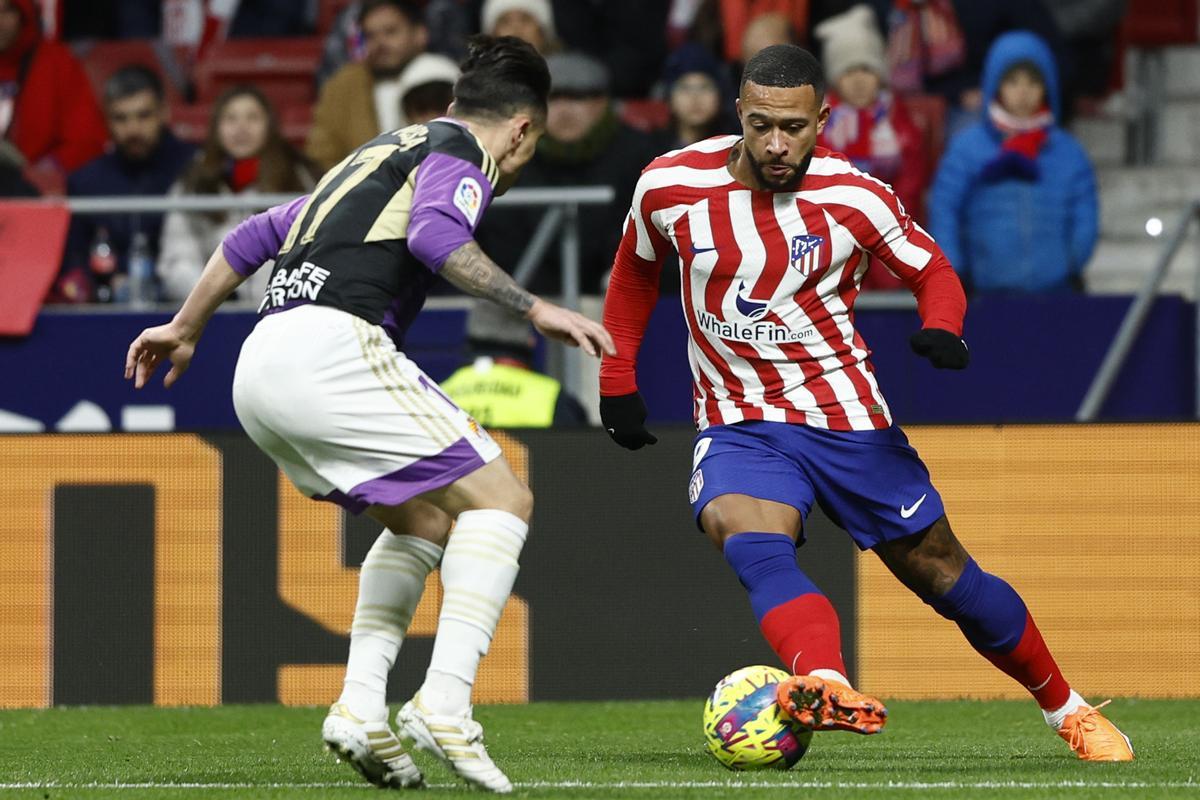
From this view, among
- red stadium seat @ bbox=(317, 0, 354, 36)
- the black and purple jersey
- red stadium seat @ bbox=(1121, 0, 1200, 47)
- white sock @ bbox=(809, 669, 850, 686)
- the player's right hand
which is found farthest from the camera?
red stadium seat @ bbox=(317, 0, 354, 36)

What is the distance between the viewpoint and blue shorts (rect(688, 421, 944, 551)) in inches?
228

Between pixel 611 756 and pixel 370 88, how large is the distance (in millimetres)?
5380

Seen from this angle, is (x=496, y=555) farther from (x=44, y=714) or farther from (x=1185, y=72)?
(x=1185, y=72)

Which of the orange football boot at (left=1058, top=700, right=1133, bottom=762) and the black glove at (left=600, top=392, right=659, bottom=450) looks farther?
the black glove at (left=600, top=392, right=659, bottom=450)

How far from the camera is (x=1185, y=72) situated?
1261cm

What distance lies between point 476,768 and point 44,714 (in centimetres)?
338

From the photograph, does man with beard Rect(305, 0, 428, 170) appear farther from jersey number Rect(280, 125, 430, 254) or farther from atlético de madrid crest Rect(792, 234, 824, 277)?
jersey number Rect(280, 125, 430, 254)

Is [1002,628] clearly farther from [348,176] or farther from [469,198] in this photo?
[348,176]

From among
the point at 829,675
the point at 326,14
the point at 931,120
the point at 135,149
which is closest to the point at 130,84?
the point at 135,149

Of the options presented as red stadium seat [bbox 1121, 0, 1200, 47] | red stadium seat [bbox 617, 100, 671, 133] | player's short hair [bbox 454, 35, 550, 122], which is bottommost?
player's short hair [bbox 454, 35, 550, 122]

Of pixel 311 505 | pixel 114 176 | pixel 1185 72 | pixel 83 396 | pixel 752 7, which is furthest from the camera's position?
pixel 1185 72

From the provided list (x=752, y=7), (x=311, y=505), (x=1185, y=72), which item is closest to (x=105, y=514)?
(x=311, y=505)

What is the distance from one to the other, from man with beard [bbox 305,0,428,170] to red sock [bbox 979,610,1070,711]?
5256 mm

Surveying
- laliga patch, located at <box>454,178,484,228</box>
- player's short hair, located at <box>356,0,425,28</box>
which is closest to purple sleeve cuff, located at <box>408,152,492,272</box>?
laliga patch, located at <box>454,178,484,228</box>
